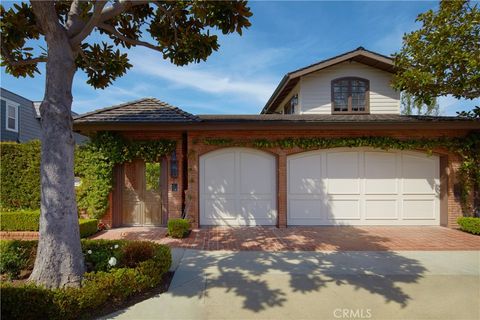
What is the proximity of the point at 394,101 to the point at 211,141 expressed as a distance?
768cm

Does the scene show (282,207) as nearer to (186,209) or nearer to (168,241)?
(186,209)

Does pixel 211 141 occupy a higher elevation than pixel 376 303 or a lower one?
higher

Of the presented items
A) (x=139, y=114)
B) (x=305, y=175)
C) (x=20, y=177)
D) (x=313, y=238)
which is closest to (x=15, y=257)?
(x=139, y=114)

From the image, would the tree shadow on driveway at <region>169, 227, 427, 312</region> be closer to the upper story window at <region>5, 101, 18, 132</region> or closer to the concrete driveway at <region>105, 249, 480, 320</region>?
the concrete driveway at <region>105, 249, 480, 320</region>

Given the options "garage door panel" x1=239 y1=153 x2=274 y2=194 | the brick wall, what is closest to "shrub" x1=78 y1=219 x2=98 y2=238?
the brick wall

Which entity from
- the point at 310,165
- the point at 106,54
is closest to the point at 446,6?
the point at 310,165

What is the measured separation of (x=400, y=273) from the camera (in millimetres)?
4793

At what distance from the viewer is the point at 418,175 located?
29.2 ft

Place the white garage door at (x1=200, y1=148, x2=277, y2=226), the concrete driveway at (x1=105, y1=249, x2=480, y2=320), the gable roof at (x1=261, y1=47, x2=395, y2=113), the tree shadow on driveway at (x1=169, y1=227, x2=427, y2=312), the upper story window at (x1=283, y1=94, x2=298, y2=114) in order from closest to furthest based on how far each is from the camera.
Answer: the concrete driveway at (x1=105, y1=249, x2=480, y2=320) < the tree shadow on driveway at (x1=169, y1=227, x2=427, y2=312) < the white garage door at (x1=200, y1=148, x2=277, y2=226) < the gable roof at (x1=261, y1=47, x2=395, y2=113) < the upper story window at (x1=283, y1=94, x2=298, y2=114)

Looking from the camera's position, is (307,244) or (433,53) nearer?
(307,244)

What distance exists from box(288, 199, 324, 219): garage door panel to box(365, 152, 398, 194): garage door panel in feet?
6.03

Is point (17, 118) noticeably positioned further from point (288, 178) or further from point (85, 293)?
point (85, 293)

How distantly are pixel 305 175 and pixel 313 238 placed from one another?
2368 millimetres

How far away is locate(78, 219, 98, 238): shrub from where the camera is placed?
282 inches
